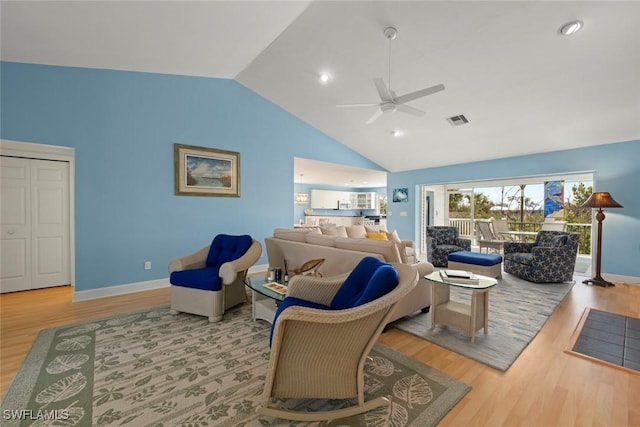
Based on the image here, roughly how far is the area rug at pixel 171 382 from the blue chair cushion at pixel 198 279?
427 millimetres

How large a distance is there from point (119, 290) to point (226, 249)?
5.94 feet

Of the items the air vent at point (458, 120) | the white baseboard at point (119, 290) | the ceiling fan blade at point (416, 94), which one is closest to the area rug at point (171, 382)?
the white baseboard at point (119, 290)

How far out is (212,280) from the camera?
2.75 meters

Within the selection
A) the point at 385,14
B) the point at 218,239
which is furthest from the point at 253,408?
the point at 385,14

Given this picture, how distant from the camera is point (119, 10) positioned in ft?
8.21

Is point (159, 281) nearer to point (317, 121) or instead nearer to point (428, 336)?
point (428, 336)

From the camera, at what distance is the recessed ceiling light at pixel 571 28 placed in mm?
2648

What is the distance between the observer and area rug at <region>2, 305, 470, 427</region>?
1493mm

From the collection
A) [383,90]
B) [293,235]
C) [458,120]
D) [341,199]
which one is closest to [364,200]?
[341,199]

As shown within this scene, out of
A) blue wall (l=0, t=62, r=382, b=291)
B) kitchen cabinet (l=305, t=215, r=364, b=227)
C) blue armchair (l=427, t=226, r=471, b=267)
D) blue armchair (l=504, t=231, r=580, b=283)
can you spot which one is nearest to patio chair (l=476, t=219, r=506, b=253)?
blue armchair (l=427, t=226, r=471, b=267)

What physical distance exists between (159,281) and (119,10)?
11.2ft

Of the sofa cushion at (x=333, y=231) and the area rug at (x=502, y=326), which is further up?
the sofa cushion at (x=333, y=231)

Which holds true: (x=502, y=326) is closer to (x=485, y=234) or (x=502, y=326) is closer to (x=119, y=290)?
(x=485, y=234)

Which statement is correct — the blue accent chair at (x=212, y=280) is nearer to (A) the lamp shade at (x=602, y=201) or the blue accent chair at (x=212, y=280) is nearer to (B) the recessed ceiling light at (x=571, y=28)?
(B) the recessed ceiling light at (x=571, y=28)
